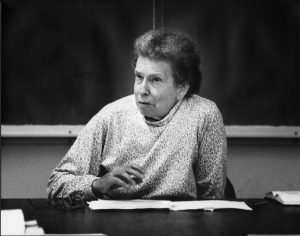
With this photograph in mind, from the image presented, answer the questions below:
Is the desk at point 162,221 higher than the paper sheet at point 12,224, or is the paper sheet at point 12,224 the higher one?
the paper sheet at point 12,224

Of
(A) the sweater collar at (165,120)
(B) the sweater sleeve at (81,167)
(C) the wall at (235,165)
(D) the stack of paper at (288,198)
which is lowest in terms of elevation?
(C) the wall at (235,165)

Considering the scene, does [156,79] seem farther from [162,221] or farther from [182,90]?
[162,221]

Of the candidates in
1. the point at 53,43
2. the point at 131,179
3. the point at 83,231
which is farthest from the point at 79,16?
the point at 83,231

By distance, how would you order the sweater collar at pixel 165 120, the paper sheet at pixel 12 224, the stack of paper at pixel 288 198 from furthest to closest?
the sweater collar at pixel 165 120, the stack of paper at pixel 288 198, the paper sheet at pixel 12 224

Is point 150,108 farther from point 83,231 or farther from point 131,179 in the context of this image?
point 83,231

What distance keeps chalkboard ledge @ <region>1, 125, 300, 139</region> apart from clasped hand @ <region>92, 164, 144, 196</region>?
126 centimetres

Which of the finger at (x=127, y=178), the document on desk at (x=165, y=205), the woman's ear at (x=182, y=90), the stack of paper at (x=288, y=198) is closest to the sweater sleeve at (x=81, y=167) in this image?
the document on desk at (x=165, y=205)

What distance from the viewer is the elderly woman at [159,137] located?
2162 mm

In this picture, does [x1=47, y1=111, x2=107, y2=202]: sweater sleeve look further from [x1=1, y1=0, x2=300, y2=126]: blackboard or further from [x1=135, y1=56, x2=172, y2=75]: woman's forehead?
[x1=1, y1=0, x2=300, y2=126]: blackboard

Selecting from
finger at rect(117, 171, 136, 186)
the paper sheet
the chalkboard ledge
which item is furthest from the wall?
the paper sheet

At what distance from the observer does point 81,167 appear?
2168mm

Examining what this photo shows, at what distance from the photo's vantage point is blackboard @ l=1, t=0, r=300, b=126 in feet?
10.4

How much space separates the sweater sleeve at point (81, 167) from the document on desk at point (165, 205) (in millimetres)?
128

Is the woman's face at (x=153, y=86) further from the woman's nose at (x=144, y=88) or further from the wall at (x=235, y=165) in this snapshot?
the wall at (x=235, y=165)
